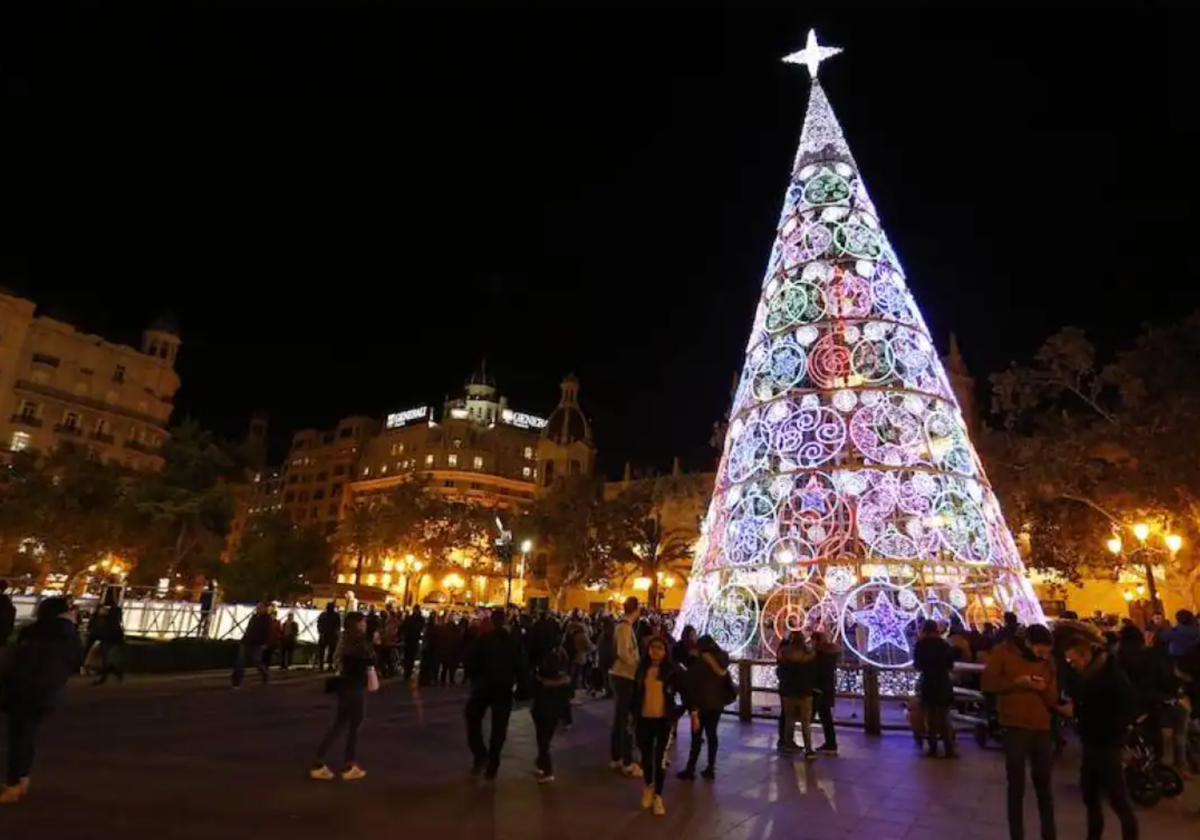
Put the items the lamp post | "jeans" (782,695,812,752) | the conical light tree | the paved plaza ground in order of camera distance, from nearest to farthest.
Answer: the paved plaza ground < "jeans" (782,695,812,752) < the conical light tree < the lamp post

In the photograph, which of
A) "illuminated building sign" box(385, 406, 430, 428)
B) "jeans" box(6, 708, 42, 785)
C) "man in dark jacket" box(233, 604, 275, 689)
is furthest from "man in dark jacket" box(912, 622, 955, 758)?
"illuminated building sign" box(385, 406, 430, 428)

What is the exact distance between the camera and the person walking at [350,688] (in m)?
7.59

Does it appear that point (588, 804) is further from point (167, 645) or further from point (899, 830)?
point (167, 645)

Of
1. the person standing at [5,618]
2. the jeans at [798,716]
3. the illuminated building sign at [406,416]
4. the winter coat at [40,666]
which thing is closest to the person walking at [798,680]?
the jeans at [798,716]

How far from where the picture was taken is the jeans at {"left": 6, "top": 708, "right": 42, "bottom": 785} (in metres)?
Answer: 6.25

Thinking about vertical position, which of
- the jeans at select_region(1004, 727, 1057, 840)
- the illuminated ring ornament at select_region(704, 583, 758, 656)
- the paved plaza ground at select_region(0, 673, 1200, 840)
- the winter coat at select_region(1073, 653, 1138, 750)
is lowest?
the paved plaza ground at select_region(0, 673, 1200, 840)

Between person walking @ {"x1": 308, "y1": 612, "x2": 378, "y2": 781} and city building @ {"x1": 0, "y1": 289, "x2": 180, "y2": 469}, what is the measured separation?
170 feet

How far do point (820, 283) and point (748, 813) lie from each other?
10.5 metres

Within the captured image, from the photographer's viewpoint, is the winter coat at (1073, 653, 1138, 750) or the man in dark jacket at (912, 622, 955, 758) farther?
the man in dark jacket at (912, 622, 955, 758)

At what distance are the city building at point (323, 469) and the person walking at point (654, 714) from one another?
100298 millimetres

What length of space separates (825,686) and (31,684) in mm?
9066

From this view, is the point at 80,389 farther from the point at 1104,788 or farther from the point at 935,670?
the point at 1104,788

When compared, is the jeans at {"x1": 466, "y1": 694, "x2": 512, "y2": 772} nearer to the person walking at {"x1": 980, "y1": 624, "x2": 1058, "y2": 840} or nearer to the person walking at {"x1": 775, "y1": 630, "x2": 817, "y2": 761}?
the person walking at {"x1": 775, "y1": 630, "x2": 817, "y2": 761}

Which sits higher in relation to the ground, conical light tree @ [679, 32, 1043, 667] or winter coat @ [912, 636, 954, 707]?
conical light tree @ [679, 32, 1043, 667]
